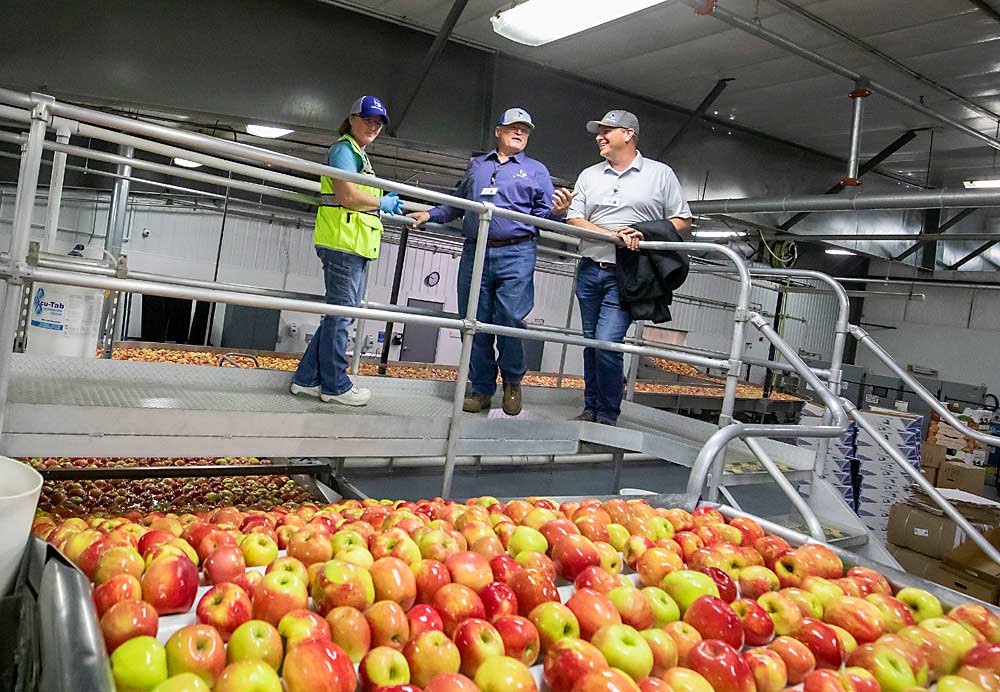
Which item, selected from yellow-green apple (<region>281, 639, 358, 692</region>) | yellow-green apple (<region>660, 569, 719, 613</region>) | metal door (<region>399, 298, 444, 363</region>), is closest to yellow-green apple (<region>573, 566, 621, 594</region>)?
yellow-green apple (<region>660, 569, 719, 613</region>)

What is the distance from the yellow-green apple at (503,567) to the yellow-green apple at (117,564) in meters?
0.70

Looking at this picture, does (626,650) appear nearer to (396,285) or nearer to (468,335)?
(468,335)

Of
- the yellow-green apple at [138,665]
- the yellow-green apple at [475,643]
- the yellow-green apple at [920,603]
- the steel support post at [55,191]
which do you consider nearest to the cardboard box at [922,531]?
the yellow-green apple at [920,603]

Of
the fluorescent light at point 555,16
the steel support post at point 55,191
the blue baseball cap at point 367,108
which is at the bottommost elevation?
the steel support post at point 55,191

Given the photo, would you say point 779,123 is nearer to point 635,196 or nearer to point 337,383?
point 635,196

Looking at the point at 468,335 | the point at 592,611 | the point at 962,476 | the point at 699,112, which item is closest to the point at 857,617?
the point at 592,611

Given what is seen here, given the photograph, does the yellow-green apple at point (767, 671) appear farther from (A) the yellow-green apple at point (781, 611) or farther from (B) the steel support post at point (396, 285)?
(B) the steel support post at point (396, 285)

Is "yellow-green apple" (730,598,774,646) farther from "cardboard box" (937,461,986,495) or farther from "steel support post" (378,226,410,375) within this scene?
"cardboard box" (937,461,986,495)

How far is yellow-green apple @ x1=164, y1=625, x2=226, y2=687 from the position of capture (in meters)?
0.94

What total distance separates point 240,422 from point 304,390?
→ 0.72 m

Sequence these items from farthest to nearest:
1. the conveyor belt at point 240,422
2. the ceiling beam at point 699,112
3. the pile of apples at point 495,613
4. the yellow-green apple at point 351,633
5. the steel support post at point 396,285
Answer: the ceiling beam at point 699,112 < the steel support post at point 396,285 < the conveyor belt at point 240,422 < the yellow-green apple at point 351,633 < the pile of apples at point 495,613

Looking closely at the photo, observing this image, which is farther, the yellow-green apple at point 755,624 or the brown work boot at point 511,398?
the brown work boot at point 511,398

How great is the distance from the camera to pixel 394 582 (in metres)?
1.30

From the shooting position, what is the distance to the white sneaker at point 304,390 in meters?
3.32
